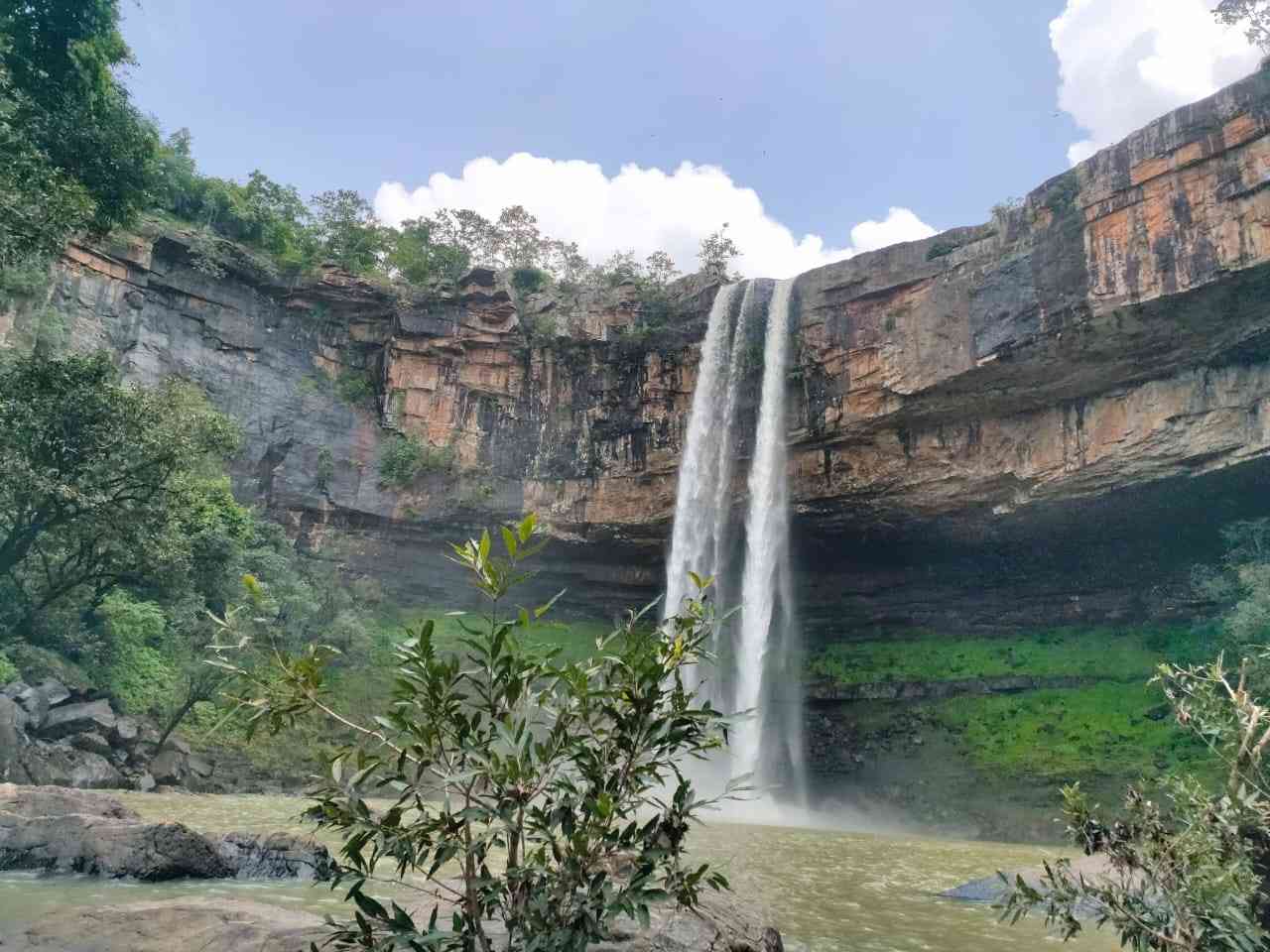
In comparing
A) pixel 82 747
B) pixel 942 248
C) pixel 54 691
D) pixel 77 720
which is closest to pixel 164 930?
pixel 82 747

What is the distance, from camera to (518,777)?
2252mm

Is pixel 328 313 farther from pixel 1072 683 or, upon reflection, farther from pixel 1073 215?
pixel 1072 683

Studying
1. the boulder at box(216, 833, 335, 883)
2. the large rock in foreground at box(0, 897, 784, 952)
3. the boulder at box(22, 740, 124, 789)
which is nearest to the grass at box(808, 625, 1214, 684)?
the boulder at box(22, 740, 124, 789)

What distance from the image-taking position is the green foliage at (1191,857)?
9.36 ft

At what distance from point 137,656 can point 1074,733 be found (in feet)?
76.5

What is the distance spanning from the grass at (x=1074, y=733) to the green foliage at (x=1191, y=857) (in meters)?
17.2

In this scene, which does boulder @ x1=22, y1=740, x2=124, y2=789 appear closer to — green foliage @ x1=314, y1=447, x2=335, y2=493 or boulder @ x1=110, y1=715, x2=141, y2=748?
boulder @ x1=110, y1=715, x2=141, y2=748

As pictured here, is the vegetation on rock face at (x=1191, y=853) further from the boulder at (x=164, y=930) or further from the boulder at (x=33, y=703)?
the boulder at (x=33, y=703)

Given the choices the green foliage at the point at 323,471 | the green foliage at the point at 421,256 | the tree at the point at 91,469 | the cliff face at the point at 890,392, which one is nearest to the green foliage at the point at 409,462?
the cliff face at the point at 890,392

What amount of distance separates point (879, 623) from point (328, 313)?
21664 mm

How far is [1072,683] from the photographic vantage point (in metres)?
22.0

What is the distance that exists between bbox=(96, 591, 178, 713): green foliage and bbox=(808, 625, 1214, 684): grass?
18095mm

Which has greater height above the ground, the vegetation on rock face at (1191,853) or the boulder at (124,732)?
the vegetation on rock face at (1191,853)

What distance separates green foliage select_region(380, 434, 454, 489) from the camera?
27578 mm
